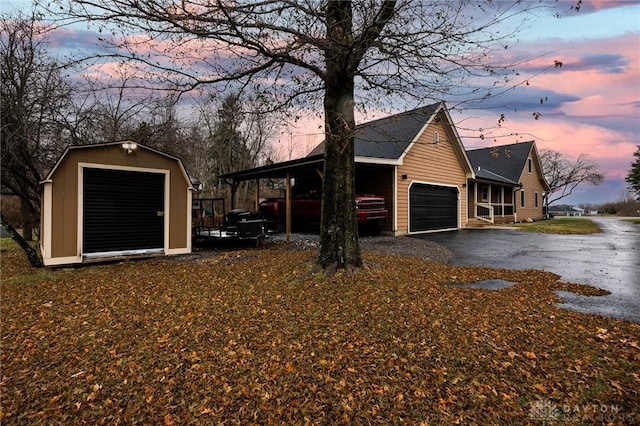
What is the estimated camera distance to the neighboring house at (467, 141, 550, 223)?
2056cm

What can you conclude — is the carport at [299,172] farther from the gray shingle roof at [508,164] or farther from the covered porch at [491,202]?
the gray shingle roof at [508,164]

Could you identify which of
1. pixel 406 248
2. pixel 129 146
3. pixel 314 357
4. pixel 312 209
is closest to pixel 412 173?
pixel 312 209

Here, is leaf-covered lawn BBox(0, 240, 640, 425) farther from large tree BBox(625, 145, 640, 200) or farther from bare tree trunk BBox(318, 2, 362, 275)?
large tree BBox(625, 145, 640, 200)

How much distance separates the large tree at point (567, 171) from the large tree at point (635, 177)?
8.16m

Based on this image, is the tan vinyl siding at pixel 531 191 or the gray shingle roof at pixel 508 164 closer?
the gray shingle roof at pixel 508 164

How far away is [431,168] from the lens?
15281mm

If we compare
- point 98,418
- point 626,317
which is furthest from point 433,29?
point 98,418

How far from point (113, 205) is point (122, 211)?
24 centimetres

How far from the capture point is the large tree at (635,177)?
4160 centimetres

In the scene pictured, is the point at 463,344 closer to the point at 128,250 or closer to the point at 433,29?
the point at 433,29

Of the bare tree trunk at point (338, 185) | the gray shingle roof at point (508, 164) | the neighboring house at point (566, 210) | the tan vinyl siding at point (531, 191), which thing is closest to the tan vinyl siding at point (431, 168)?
the bare tree trunk at point (338, 185)

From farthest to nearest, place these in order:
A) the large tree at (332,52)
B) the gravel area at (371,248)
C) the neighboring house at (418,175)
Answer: the neighboring house at (418,175), the gravel area at (371,248), the large tree at (332,52)

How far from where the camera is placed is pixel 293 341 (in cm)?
338

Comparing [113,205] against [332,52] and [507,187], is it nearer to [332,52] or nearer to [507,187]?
[332,52]
